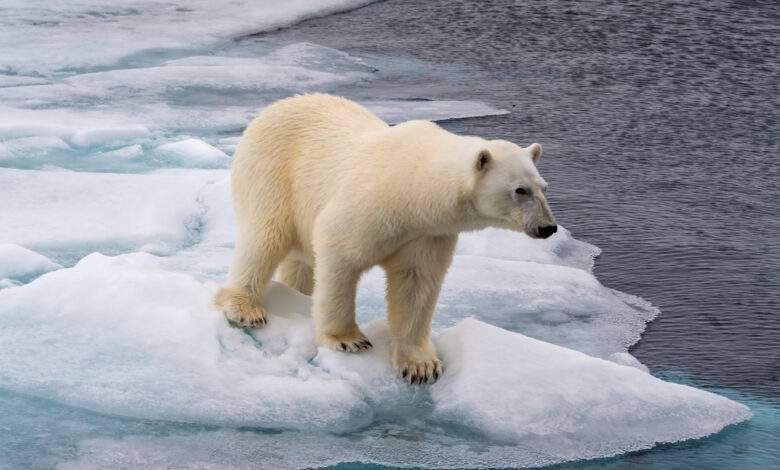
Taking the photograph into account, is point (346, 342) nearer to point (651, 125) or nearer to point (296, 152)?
point (296, 152)

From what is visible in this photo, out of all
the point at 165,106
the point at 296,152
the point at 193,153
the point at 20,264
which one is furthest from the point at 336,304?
the point at 165,106

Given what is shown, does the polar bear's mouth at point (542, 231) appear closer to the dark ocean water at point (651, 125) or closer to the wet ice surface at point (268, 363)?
the wet ice surface at point (268, 363)

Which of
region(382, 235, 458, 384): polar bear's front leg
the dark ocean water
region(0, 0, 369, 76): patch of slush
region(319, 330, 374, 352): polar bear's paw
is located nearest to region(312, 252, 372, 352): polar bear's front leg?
region(319, 330, 374, 352): polar bear's paw

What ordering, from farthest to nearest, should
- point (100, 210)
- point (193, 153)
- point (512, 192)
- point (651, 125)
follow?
point (651, 125), point (193, 153), point (100, 210), point (512, 192)

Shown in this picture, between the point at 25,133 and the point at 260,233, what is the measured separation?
3.31 m

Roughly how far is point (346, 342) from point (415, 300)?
27cm

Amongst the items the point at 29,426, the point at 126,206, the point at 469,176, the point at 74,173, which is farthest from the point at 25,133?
the point at 469,176

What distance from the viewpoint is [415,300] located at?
3771mm

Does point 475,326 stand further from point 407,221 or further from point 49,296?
point 49,296

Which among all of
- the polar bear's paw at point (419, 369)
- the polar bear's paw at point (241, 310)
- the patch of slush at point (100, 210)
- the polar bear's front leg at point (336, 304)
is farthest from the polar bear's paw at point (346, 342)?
the patch of slush at point (100, 210)

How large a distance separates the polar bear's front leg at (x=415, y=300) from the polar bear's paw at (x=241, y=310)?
440mm

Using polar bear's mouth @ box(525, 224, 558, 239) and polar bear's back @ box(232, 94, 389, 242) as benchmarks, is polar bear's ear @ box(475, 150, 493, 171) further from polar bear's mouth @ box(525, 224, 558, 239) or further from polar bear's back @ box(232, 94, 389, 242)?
polar bear's back @ box(232, 94, 389, 242)

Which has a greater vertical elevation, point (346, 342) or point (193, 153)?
point (346, 342)

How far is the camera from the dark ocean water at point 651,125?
5.09m
